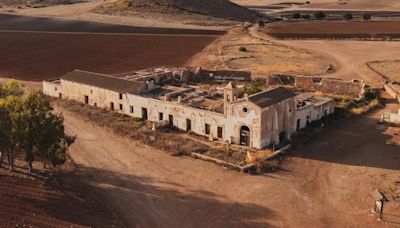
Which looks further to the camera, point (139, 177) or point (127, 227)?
point (139, 177)

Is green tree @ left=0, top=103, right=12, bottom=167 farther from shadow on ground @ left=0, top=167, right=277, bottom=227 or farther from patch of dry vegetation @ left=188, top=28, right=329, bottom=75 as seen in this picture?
patch of dry vegetation @ left=188, top=28, right=329, bottom=75

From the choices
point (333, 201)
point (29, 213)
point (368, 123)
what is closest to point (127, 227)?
point (29, 213)

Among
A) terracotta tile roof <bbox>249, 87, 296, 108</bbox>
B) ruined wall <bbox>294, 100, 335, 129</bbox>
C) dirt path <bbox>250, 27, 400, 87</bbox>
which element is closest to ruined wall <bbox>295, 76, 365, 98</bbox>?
dirt path <bbox>250, 27, 400, 87</bbox>

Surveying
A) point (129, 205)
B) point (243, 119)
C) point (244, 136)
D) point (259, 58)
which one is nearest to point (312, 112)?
point (244, 136)

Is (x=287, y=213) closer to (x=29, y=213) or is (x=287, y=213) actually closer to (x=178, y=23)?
(x=29, y=213)

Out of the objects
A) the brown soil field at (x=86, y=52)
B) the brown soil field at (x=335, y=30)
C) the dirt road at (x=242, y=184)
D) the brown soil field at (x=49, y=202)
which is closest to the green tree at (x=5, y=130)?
the brown soil field at (x=49, y=202)

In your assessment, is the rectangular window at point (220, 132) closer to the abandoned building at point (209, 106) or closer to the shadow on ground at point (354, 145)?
the abandoned building at point (209, 106)

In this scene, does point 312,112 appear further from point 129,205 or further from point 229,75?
point 129,205
